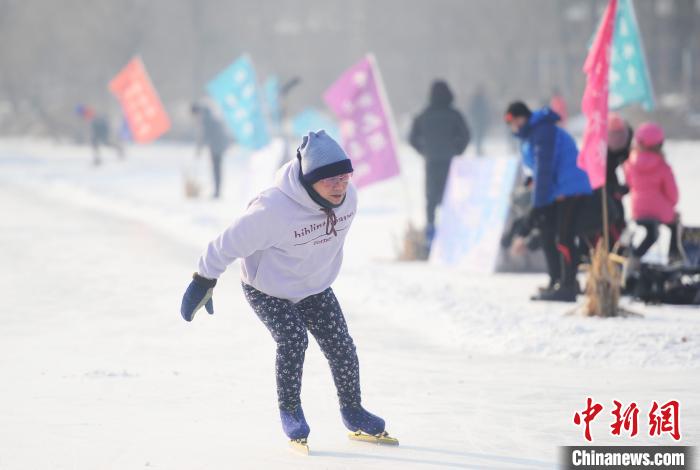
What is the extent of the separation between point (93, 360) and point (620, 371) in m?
3.05

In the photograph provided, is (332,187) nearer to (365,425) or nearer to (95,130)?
(365,425)

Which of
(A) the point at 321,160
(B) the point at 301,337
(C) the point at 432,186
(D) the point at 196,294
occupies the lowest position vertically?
(B) the point at 301,337

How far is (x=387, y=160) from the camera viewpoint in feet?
45.9

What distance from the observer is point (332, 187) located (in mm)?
5223

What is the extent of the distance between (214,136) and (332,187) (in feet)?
55.8

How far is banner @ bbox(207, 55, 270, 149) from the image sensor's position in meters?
19.7

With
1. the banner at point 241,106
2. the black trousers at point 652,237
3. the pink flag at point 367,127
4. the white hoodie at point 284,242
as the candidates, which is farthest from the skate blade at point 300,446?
the banner at point 241,106

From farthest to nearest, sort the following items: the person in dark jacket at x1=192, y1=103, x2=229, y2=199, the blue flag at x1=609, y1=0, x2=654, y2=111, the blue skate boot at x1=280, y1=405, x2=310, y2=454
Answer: the person in dark jacket at x1=192, y1=103, x2=229, y2=199 < the blue flag at x1=609, y1=0, x2=654, y2=111 < the blue skate boot at x1=280, y1=405, x2=310, y2=454

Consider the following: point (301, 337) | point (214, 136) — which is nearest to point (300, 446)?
point (301, 337)

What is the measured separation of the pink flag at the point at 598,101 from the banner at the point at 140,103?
1492cm

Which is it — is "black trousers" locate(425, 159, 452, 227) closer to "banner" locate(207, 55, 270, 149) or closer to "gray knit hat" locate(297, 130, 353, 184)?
"banner" locate(207, 55, 270, 149)

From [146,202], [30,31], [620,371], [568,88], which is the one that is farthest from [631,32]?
[30,31]

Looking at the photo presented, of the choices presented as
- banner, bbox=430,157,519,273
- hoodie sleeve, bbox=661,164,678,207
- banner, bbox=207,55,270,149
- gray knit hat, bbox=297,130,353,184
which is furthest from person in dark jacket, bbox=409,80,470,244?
gray knit hat, bbox=297,130,353,184

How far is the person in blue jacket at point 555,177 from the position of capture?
947 centimetres
